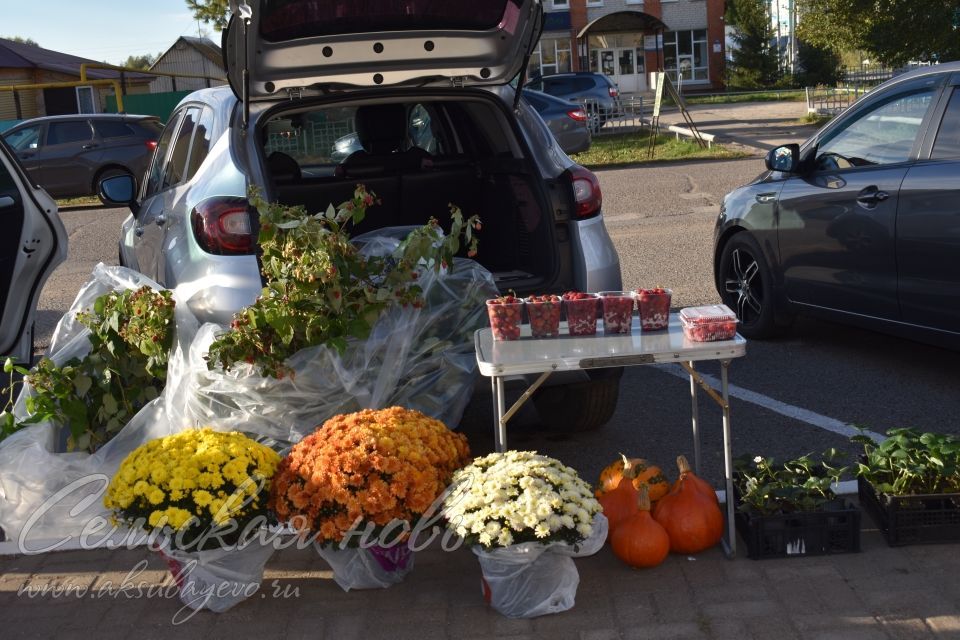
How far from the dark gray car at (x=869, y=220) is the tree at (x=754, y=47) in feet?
142

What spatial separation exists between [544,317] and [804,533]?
4.02 ft

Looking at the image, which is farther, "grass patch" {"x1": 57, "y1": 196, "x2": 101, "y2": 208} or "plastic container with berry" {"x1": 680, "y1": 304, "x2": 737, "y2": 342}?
"grass patch" {"x1": 57, "y1": 196, "x2": 101, "y2": 208}

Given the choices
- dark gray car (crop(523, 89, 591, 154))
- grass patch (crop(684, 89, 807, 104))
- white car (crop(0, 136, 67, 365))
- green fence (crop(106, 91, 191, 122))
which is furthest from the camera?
grass patch (crop(684, 89, 807, 104))

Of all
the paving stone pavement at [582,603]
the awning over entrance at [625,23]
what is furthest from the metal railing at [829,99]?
the paving stone pavement at [582,603]

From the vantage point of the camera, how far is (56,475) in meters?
4.41

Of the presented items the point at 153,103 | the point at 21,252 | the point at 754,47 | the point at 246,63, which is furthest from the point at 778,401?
the point at 754,47

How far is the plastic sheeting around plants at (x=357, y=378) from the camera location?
4.38m

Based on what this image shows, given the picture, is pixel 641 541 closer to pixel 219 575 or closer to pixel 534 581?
pixel 534 581

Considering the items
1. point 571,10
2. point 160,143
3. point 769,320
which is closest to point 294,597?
point 160,143

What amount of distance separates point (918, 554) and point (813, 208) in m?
2.83

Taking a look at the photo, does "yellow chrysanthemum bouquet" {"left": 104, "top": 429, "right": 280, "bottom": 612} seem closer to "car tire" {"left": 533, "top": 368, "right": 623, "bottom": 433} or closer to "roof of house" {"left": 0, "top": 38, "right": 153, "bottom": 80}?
"car tire" {"left": 533, "top": 368, "right": 623, "bottom": 433}

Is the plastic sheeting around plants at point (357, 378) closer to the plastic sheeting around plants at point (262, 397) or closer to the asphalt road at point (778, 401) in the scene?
the plastic sheeting around plants at point (262, 397)

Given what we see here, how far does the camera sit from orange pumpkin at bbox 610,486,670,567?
12.8 ft

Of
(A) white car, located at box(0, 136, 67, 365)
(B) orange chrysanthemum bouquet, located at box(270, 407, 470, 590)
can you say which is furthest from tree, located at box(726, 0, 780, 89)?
(B) orange chrysanthemum bouquet, located at box(270, 407, 470, 590)
